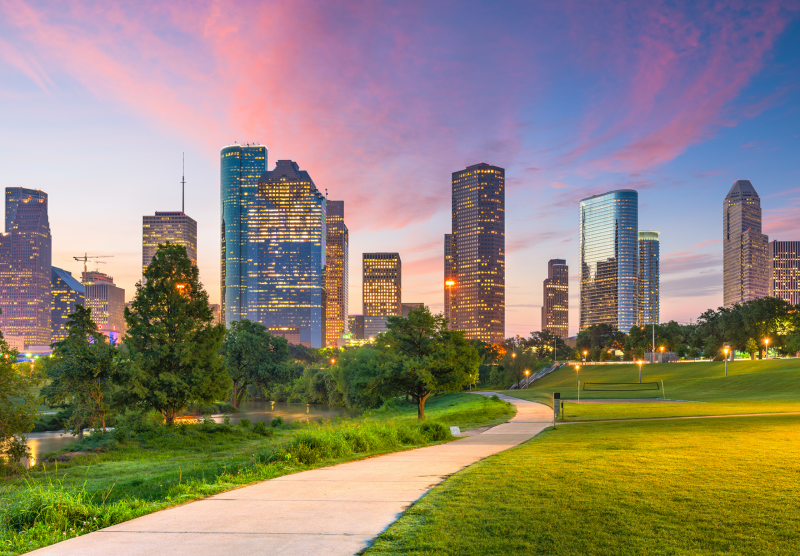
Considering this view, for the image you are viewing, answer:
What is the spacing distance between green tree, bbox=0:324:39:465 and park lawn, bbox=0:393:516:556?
294 centimetres

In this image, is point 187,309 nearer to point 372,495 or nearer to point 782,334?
point 372,495

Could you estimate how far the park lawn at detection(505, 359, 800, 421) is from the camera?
1112 inches

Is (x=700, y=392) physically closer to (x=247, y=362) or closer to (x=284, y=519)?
(x=284, y=519)

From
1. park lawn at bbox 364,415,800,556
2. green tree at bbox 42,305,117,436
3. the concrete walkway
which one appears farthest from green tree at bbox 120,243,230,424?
park lawn at bbox 364,415,800,556

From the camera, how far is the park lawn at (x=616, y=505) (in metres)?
5.95

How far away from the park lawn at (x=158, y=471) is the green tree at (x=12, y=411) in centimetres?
294

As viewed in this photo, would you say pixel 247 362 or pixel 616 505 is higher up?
pixel 616 505

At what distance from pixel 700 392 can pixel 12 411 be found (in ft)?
172

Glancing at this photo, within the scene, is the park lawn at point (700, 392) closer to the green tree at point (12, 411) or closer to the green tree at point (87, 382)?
the green tree at point (12, 411)

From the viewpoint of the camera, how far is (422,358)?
31188mm

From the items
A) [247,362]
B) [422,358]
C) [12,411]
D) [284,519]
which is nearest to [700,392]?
[422,358]

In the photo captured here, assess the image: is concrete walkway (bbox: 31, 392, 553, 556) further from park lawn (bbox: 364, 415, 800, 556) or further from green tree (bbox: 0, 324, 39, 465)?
green tree (bbox: 0, 324, 39, 465)

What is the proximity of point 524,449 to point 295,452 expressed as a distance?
633 centimetres

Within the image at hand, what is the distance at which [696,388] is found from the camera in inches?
2058
